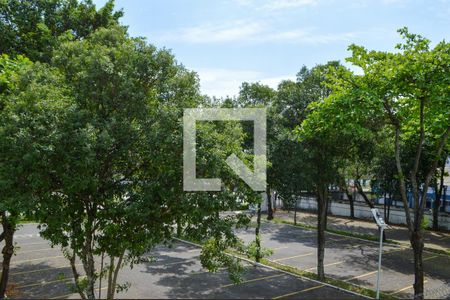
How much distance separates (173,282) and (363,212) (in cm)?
2597

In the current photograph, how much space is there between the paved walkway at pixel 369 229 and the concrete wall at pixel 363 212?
135cm

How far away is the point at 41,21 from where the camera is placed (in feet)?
54.2

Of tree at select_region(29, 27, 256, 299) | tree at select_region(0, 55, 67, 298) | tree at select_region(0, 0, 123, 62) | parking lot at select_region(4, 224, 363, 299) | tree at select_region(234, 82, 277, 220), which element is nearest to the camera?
tree at select_region(0, 55, 67, 298)

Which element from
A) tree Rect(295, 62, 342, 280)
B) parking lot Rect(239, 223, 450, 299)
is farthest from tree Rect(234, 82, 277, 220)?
parking lot Rect(239, 223, 450, 299)

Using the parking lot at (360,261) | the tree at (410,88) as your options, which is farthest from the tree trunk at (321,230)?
the tree at (410,88)

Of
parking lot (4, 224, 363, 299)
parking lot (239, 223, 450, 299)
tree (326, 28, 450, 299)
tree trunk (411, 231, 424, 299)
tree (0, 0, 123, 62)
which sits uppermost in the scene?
tree (0, 0, 123, 62)

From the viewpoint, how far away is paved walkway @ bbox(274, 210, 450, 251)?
26977mm

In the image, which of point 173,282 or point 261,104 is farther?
point 261,104

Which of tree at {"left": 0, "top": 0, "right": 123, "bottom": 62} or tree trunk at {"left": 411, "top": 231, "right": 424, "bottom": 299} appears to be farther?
tree at {"left": 0, "top": 0, "right": 123, "bottom": 62}

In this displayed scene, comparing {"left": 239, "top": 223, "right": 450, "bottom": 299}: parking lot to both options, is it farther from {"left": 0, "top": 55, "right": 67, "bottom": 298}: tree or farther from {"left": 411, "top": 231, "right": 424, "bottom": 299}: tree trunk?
{"left": 0, "top": 55, "right": 67, "bottom": 298}: tree

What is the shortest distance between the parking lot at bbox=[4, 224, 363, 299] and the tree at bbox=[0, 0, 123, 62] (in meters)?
8.80

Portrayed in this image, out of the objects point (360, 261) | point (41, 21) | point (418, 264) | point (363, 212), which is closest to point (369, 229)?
point (363, 212)

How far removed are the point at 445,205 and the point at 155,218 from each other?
36063 mm

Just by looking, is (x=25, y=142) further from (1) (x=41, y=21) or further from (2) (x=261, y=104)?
(2) (x=261, y=104)
